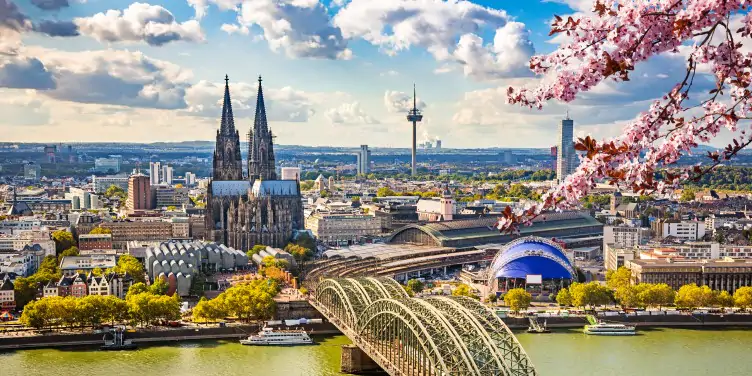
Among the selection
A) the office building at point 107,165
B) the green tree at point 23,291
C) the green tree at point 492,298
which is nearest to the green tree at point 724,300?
the green tree at point 492,298

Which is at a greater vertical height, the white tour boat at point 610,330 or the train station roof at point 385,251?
the train station roof at point 385,251

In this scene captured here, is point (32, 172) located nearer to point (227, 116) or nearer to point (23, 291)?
point (227, 116)

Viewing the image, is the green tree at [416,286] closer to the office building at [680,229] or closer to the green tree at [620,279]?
the green tree at [620,279]

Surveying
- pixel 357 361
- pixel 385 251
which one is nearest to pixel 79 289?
pixel 357 361

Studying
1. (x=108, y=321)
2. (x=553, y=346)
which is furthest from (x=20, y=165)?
(x=553, y=346)

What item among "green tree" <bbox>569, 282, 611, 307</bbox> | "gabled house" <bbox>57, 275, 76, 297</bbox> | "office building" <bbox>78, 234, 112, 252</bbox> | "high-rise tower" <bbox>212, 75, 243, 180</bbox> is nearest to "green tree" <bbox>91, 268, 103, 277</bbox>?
"gabled house" <bbox>57, 275, 76, 297</bbox>

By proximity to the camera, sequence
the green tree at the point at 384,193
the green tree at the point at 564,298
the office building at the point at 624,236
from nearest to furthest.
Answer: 1. the green tree at the point at 564,298
2. the office building at the point at 624,236
3. the green tree at the point at 384,193

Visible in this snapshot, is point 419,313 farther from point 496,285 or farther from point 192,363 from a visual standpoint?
point 496,285
